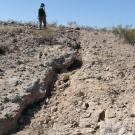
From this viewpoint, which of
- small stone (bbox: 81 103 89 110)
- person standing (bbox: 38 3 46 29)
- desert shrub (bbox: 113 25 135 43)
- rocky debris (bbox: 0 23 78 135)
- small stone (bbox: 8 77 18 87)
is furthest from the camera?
person standing (bbox: 38 3 46 29)

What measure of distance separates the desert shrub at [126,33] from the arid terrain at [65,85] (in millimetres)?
308

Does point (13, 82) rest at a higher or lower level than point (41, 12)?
lower

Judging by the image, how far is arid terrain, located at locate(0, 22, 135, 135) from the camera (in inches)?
385

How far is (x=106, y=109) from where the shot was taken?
32.2 ft

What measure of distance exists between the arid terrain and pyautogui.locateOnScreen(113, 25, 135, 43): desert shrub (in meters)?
0.31

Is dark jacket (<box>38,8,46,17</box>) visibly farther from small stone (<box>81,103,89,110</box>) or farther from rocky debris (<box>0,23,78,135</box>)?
small stone (<box>81,103,89,110</box>)

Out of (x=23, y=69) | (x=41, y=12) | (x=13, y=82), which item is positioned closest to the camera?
(x=13, y=82)

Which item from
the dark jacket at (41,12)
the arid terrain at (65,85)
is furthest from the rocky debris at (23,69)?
the dark jacket at (41,12)

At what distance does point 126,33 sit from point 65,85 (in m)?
4.25

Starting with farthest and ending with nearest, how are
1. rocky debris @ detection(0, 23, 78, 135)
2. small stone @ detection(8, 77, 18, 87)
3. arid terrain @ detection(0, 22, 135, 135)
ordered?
small stone @ detection(8, 77, 18, 87) < rocky debris @ detection(0, 23, 78, 135) < arid terrain @ detection(0, 22, 135, 135)

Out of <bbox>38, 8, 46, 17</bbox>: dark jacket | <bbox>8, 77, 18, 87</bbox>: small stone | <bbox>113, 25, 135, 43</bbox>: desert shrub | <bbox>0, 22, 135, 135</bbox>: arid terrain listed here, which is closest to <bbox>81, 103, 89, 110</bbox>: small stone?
<bbox>0, 22, 135, 135</bbox>: arid terrain

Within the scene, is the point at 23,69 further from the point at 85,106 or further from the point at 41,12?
the point at 41,12

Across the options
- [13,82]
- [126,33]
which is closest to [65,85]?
[13,82]

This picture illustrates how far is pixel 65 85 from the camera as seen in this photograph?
1135cm
